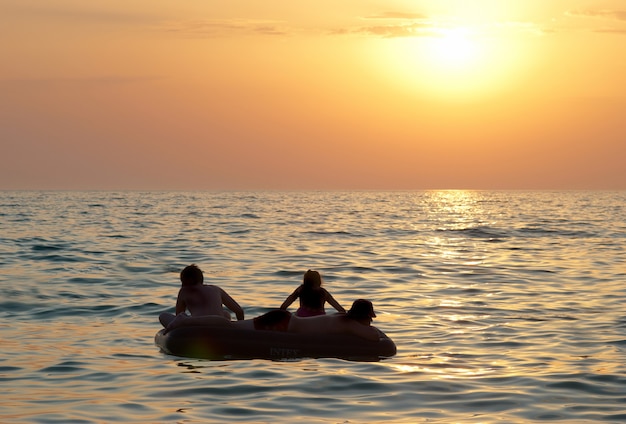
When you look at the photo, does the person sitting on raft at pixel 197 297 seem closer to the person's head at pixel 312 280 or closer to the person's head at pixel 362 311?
the person's head at pixel 312 280

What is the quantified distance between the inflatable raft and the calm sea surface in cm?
20

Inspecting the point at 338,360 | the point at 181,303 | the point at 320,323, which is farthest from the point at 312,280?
the point at 181,303

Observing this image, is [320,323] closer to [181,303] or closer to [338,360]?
[338,360]

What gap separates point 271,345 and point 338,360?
95 centimetres

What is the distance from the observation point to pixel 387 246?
129ft

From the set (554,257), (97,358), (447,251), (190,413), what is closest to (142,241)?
(447,251)

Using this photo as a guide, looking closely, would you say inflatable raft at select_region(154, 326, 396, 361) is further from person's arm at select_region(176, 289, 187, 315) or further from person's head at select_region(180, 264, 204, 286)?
person's head at select_region(180, 264, 204, 286)

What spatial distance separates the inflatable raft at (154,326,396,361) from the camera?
43.7 ft

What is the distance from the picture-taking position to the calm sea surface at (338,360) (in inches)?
413

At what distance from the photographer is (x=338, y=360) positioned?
13234 millimetres

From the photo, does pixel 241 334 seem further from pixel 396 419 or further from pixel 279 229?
pixel 279 229

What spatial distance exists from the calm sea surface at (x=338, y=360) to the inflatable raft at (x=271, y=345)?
0.65 feet

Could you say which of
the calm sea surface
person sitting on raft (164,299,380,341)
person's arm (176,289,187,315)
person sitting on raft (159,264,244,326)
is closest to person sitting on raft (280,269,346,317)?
person sitting on raft (164,299,380,341)

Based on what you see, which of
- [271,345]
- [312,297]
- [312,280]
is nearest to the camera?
[271,345]
